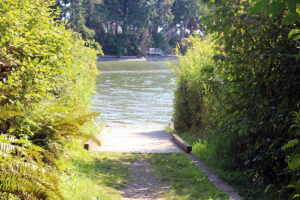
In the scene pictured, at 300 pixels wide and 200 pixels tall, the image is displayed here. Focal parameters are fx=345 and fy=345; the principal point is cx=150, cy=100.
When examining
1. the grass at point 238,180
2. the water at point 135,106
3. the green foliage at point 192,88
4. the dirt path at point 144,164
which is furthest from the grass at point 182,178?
the water at point 135,106

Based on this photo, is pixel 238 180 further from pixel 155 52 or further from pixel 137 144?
pixel 155 52

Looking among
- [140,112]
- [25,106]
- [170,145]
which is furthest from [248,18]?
[140,112]

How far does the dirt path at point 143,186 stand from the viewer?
16.7ft

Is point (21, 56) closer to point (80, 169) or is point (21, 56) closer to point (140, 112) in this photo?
point (80, 169)

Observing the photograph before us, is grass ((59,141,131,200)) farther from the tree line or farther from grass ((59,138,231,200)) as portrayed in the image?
the tree line

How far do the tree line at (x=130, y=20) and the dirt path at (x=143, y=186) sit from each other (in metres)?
62.5

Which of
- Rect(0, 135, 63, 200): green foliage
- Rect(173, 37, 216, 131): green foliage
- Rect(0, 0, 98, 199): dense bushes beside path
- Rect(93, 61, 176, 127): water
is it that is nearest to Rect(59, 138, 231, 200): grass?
Rect(0, 0, 98, 199): dense bushes beside path

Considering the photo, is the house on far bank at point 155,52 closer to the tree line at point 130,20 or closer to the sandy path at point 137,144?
the tree line at point 130,20

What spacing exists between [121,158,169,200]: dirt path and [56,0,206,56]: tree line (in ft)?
205

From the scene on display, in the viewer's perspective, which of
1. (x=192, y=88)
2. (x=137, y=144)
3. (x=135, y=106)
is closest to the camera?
(x=137, y=144)

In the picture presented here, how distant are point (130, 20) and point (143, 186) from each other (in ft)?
248

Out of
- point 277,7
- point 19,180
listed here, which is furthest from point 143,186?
point 277,7

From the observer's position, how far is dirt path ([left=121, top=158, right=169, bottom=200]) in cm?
508

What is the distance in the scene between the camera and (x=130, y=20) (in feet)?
257
